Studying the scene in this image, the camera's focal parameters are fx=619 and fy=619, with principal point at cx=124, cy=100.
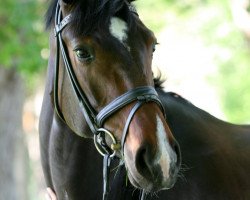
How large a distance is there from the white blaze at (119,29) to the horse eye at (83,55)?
0.21 meters

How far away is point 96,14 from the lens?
410cm

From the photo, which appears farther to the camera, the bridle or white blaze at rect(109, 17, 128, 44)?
white blaze at rect(109, 17, 128, 44)

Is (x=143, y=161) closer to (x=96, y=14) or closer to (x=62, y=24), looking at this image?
(x=96, y=14)

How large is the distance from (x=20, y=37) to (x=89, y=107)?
934 centimetres

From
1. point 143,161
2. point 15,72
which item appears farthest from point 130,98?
point 15,72

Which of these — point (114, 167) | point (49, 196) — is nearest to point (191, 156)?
point (114, 167)

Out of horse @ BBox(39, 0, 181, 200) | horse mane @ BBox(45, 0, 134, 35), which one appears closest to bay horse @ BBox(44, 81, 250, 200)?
horse @ BBox(39, 0, 181, 200)

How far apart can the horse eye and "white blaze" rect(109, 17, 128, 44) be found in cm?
21

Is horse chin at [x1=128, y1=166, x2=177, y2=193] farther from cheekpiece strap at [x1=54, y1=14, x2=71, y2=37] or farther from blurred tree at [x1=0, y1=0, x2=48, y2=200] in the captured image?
blurred tree at [x1=0, y1=0, x2=48, y2=200]

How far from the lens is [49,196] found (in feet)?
15.9

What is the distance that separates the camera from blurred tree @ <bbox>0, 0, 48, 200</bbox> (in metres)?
12.3

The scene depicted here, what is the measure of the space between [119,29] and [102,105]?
0.51m

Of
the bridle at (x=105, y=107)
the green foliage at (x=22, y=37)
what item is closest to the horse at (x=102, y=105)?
the bridle at (x=105, y=107)

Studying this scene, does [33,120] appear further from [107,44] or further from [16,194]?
[107,44]
